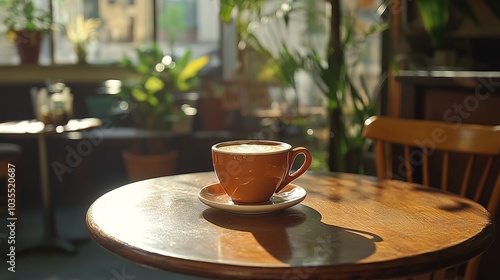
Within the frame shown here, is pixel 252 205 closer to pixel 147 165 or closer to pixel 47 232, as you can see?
pixel 47 232

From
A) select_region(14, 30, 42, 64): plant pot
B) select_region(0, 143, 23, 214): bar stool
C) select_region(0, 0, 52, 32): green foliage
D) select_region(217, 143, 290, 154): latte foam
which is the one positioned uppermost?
select_region(0, 0, 52, 32): green foliage

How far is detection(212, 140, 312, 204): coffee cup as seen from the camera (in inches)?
42.1

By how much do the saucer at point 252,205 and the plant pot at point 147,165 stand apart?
3435 mm

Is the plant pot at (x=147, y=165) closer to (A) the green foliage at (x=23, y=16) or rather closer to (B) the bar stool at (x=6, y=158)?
(B) the bar stool at (x=6, y=158)

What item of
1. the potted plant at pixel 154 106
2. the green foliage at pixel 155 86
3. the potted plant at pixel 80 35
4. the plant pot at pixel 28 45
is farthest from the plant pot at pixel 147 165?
the plant pot at pixel 28 45

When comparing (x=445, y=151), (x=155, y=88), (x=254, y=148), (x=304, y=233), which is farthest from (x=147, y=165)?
(x=304, y=233)

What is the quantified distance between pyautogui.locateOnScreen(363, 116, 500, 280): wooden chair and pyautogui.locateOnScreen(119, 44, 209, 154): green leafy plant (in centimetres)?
275

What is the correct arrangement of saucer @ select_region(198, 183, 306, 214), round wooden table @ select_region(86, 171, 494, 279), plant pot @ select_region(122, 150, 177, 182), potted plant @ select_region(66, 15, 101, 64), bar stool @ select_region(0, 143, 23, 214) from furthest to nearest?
1. potted plant @ select_region(66, 15, 101, 64)
2. plant pot @ select_region(122, 150, 177, 182)
3. bar stool @ select_region(0, 143, 23, 214)
4. saucer @ select_region(198, 183, 306, 214)
5. round wooden table @ select_region(86, 171, 494, 279)

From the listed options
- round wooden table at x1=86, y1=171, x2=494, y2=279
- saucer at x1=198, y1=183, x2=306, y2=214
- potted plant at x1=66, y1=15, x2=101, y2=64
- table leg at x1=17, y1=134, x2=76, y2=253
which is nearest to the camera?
round wooden table at x1=86, y1=171, x2=494, y2=279

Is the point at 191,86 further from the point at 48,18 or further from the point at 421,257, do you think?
the point at 421,257

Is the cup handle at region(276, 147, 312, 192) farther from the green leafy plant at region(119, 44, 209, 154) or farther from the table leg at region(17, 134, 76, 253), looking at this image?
the green leafy plant at region(119, 44, 209, 154)

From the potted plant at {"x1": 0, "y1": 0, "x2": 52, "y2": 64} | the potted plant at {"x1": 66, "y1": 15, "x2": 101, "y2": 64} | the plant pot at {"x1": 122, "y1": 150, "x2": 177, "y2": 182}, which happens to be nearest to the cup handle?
the plant pot at {"x1": 122, "y1": 150, "x2": 177, "y2": 182}

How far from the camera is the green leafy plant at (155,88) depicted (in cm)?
463

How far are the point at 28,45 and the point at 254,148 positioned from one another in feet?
13.7
